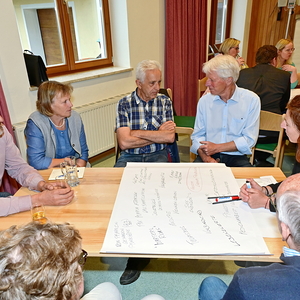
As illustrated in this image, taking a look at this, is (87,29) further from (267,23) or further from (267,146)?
(267,23)

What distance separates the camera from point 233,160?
6.88 ft

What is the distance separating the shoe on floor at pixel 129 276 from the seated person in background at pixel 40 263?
1.15 m

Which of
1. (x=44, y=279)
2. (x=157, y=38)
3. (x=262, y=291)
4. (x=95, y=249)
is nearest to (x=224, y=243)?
(x=262, y=291)

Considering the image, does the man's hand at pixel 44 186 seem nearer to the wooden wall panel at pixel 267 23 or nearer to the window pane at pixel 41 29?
the window pane at pixel 41 29

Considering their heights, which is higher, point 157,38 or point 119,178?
point 157,38

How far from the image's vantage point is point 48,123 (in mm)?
1883

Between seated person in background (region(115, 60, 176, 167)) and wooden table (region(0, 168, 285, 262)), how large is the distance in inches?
22.7

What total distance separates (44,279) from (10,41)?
2.34 metres

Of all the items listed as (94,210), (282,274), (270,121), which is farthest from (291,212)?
(270,121)

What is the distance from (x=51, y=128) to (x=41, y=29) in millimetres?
1632

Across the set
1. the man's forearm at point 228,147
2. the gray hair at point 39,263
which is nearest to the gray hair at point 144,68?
the man's forearm at point 228,147

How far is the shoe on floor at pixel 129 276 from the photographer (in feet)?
5.67

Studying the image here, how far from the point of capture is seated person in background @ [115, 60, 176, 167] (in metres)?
2.09

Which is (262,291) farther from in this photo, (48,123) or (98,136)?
(98,136)
